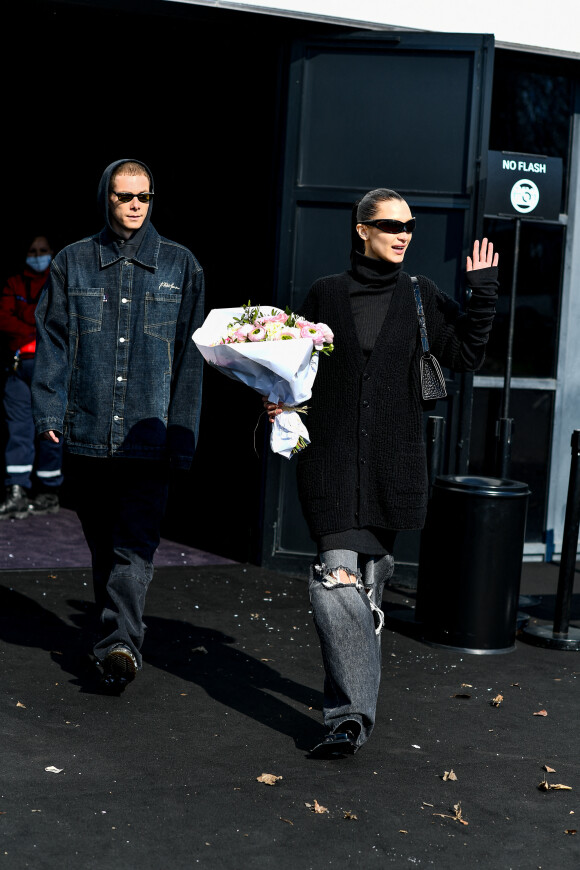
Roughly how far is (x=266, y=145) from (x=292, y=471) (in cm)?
220

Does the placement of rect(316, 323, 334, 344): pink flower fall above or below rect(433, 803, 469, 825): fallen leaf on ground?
above

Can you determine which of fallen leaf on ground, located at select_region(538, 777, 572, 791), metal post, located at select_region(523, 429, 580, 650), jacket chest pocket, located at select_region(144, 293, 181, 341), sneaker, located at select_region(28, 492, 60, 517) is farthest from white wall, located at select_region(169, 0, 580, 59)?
fallen leaf on ground, located at select_region(538, 777, 572, 791)

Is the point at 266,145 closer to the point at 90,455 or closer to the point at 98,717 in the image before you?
the point at 90,455

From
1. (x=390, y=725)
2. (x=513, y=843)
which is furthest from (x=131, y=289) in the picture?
(x=513, y=843)

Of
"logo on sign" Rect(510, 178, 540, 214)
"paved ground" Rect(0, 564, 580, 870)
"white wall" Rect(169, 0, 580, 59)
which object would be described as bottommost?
"paved ground" Rect(0, 564, 580, 870)

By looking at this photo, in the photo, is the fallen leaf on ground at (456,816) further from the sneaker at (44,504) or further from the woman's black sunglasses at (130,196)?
the sneaker at (44,504)

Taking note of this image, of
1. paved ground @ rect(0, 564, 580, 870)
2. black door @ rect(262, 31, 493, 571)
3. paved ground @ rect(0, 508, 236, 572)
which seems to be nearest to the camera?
paved ground @ rect(0, 564, 580, 870)

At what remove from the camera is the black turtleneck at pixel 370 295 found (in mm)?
4820

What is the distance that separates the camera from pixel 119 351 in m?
5.41

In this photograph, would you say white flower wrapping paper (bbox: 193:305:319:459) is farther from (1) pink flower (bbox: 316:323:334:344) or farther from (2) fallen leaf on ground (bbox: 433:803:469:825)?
(2) fallen leaf on ground (bbox: 433:803:469:825)

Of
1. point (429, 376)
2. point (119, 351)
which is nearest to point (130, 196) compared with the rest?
point (119, 351)

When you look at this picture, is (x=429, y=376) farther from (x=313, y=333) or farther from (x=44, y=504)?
(x=44, y=504)

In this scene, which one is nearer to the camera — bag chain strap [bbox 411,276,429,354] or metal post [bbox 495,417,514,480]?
bag chain strap [bbox 411,276,429,354]

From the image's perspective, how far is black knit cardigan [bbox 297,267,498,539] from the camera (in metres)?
4.78
